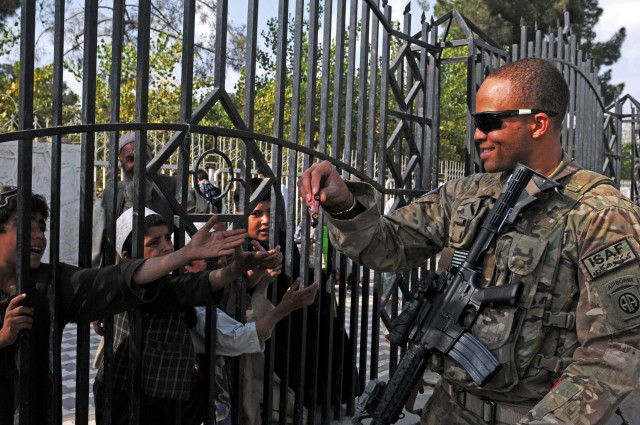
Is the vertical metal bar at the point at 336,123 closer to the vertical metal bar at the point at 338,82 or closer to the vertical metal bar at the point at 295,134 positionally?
the vertical metal bar at the point at 338,82

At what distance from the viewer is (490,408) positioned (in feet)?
7.19

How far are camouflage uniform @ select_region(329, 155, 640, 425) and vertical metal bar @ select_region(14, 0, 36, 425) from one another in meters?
0.96

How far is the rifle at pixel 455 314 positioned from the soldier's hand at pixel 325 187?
37cm

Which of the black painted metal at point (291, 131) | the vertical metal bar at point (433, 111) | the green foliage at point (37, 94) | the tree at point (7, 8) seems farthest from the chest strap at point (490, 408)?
the tree at point (7, 8)

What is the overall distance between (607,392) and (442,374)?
56cm

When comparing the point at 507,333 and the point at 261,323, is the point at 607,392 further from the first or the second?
the point at 261,323

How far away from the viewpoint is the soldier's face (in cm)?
224

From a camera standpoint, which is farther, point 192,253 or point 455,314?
point 192,253

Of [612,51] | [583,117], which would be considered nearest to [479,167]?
[583,117]

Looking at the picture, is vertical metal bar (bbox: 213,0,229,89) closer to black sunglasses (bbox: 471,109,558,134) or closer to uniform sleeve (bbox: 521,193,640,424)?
black sunglasses (bbox: 471,109,558,134)

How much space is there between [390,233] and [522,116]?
23.0 inches

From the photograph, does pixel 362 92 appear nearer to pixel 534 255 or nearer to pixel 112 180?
pixel 112 180

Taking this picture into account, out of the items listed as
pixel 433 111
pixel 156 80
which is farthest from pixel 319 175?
pixel 156 80

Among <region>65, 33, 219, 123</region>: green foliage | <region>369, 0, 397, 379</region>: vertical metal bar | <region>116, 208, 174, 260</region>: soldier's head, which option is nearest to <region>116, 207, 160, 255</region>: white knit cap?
<region>116, 208, 174, 260</region>: soldier's head
